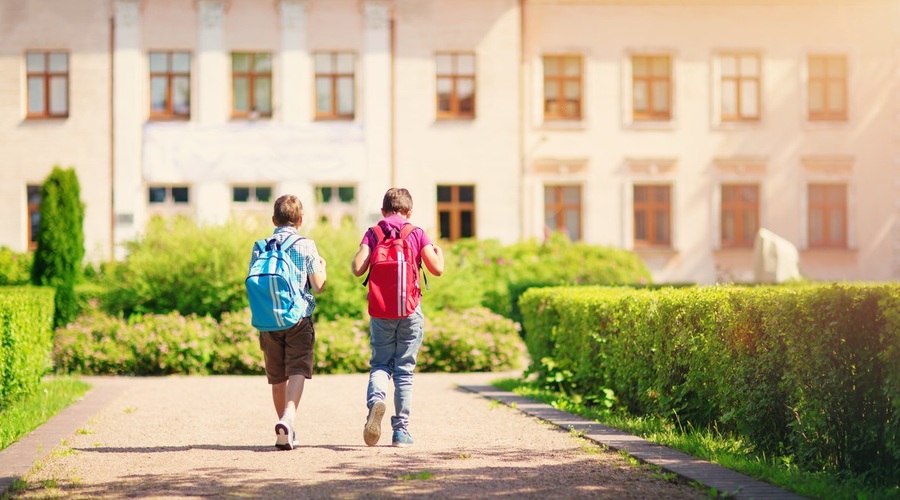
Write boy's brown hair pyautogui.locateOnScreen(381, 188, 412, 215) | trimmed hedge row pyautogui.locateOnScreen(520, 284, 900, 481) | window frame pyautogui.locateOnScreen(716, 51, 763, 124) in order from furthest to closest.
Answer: window frame pyautogui.locateOnScreen(716, 51, 763, 124)
boy's brown hair pyautogui.locateOnScreen(381, 188, 412, 215)
trimmed hedge row pyautogui.locateOnScreen(520, 284, 900, 481)

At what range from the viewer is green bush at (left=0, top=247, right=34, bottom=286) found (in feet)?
93.4

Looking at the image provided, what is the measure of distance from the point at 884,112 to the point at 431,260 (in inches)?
1079

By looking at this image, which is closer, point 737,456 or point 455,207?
point 737,456

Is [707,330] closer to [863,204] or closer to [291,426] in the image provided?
[291,426]

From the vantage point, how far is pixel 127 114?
32.3m

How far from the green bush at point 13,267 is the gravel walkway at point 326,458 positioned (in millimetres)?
16232

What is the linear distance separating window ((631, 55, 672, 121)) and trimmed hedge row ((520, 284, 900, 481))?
22288mm

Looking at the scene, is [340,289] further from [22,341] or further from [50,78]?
[50,78]

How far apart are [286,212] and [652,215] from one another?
25.2 m

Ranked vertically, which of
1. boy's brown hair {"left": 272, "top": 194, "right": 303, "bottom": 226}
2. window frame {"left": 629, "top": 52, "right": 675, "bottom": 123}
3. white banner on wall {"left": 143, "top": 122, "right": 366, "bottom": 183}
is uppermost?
window frame {"left": 629, "top": 52, "right": 675, "bottom": 123}

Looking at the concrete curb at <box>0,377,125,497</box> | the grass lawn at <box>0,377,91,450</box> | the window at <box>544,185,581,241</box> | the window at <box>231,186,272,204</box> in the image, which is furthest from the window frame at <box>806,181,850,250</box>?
the concrete curb at <box>0,377,125,497</box>

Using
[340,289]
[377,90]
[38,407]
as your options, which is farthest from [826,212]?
[38,407]

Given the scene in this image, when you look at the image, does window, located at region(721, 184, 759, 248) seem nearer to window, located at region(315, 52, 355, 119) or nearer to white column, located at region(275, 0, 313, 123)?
window, located at region(315, 52, 355, 119)

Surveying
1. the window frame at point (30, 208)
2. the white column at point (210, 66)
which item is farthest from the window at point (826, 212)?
the window frame at point (30, 208)
